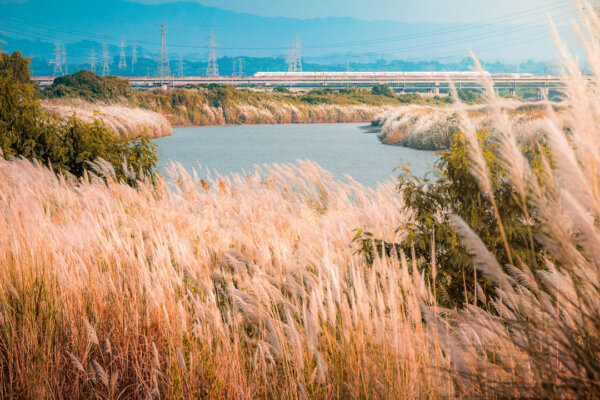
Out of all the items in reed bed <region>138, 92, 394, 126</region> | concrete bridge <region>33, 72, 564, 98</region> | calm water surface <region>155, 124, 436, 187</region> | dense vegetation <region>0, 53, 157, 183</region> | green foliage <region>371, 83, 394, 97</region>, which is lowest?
calm water surface <region>155, 124, 436, 187</region>

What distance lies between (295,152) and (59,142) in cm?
1151

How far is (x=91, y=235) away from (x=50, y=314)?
1031 mm

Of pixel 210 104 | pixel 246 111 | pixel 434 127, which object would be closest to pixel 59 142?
pixel 434 127

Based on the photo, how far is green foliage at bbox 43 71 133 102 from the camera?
34594 mm

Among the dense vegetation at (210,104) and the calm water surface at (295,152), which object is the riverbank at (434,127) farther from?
the dense vegetation at (210,104)

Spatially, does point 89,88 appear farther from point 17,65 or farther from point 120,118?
point 120,118

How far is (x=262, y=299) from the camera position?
8.57 feet

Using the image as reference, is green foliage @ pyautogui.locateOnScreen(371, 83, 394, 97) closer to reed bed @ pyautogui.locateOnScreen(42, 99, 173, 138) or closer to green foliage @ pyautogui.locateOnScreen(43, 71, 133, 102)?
green foliage @ pyautogui.locateOnScreen(43, 71, 133, 102)

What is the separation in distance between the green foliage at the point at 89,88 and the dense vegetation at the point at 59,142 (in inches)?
1036

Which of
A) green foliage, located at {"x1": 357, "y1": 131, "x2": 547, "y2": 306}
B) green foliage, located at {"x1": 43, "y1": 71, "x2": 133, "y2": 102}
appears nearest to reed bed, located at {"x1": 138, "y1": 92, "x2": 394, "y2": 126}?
green foliage, located at {"x1": 43, "y1": 71, "x2": 133, "y2": 102}

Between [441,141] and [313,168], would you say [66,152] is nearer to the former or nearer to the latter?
[313,168]

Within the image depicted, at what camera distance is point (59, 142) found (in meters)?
9.16

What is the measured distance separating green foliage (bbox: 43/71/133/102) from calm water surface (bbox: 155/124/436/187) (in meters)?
10.3

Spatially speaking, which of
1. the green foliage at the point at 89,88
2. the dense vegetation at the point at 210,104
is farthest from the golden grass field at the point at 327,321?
the dense vegetation at the point at 210,104
